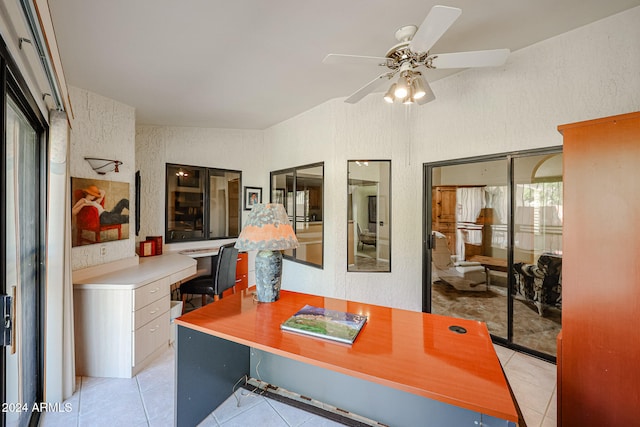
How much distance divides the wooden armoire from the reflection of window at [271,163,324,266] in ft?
8.17

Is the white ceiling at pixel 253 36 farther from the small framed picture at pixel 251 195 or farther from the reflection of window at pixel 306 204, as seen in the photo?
the small framed picture at pixel 251 195

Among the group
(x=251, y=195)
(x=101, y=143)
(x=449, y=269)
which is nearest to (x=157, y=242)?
(x=101, y=143)

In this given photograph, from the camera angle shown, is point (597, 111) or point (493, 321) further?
point (493, 321)

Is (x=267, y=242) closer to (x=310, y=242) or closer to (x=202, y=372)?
(x=202, y=372)

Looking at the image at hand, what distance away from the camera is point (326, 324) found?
4.83 feet

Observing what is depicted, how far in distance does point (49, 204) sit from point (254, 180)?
114 inches

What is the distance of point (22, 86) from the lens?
1.43m

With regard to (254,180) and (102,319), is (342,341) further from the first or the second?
(254,180)

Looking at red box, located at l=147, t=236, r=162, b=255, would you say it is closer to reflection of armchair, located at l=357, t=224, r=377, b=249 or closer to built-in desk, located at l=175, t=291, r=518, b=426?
built-in desk, located at l=175, t=291, r=518, b=426

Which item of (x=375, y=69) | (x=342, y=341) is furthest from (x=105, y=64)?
(x=342, y=341)

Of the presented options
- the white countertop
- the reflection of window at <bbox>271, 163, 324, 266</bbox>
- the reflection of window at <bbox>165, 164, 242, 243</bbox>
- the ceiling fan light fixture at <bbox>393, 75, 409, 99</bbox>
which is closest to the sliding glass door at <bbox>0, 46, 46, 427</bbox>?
the white countertop

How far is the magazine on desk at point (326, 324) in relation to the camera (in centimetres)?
136

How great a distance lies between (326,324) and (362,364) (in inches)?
14.5

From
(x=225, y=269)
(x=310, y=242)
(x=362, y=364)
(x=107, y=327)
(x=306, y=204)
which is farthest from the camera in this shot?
(x=306, y=204)
